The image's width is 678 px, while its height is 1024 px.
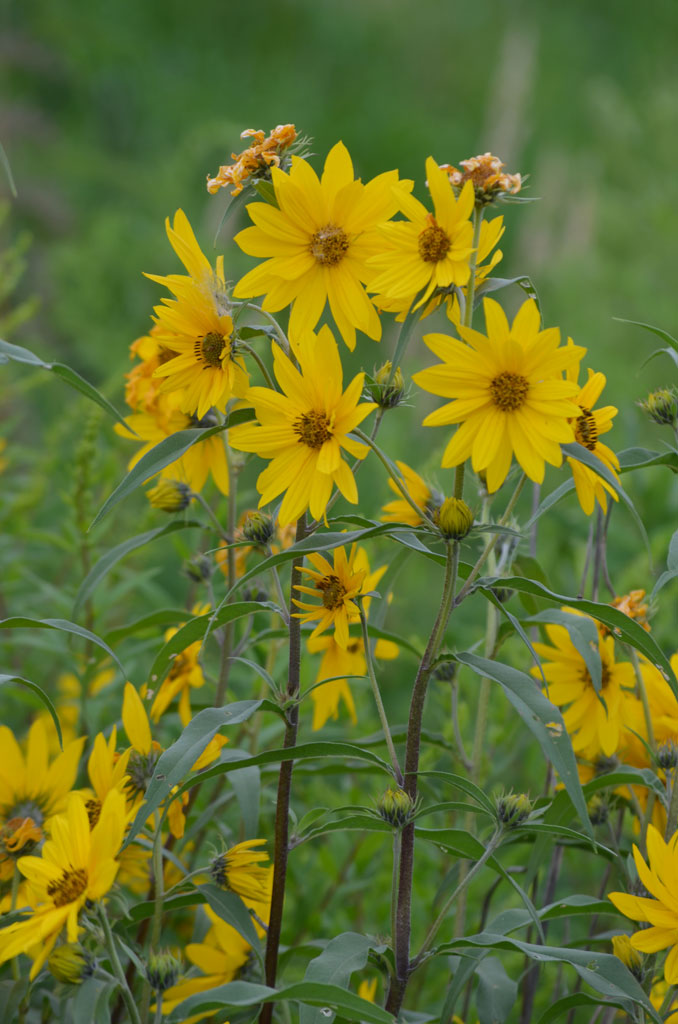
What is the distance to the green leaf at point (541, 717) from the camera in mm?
364

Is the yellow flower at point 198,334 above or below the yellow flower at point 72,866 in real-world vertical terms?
above

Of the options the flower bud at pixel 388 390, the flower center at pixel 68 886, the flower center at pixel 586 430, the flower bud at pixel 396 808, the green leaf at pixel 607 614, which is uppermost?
the flower bud at pixel 388 390

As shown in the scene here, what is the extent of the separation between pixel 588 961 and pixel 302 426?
9.8 inches

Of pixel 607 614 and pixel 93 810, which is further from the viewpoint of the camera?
pixel 93 810

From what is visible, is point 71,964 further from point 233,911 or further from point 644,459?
point 644,459

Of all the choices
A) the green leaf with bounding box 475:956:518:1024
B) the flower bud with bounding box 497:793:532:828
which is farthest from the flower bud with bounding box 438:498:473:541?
the green leaf with bounding box 475:956:518:1024

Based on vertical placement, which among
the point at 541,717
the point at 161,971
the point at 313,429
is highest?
the point at 313,429

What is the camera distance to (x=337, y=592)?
0.44 m

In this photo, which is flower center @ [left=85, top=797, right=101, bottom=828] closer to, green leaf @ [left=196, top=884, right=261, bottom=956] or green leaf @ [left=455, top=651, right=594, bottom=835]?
green leaf @ [left=196, top=884, right=261, bottom=956]

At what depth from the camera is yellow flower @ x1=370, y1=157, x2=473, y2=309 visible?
14.9 inches

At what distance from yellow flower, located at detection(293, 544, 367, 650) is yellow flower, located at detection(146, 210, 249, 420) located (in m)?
0.08

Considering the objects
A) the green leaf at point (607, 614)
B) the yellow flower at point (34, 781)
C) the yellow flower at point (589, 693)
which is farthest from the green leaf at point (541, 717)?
the yellow flower at point (34, 781)

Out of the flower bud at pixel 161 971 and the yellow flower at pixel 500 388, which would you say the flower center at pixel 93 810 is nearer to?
the flower bud at pixel 161 971

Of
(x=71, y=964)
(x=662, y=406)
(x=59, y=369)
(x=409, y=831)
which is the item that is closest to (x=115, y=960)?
(x=71, y=964)
